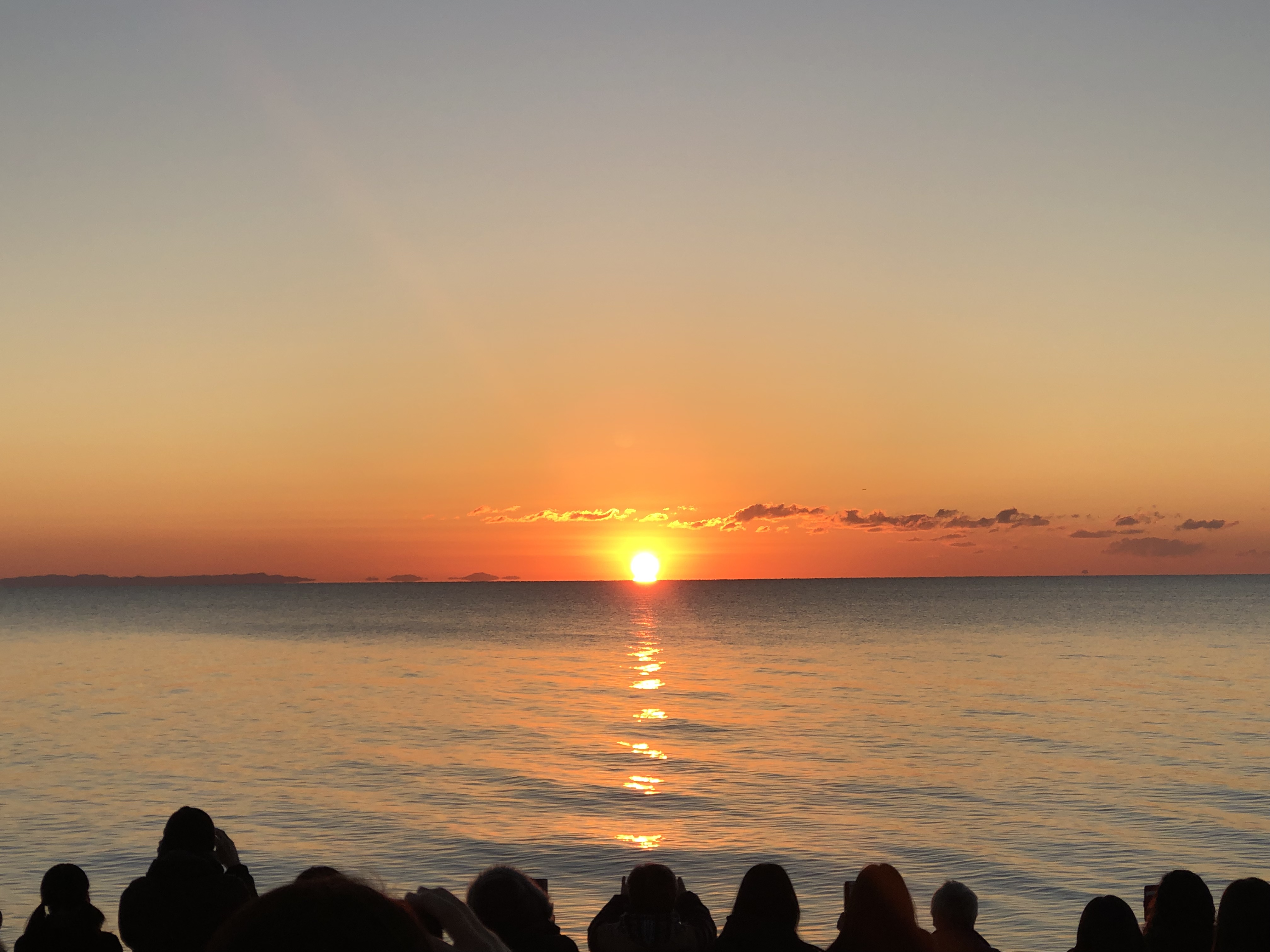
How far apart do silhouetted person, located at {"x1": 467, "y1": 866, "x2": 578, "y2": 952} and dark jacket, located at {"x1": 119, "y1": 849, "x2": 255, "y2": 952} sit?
1.21 meters

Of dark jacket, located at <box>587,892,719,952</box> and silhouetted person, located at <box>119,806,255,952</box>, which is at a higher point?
silhouetted person, located at <box>119,806,255,952</box>

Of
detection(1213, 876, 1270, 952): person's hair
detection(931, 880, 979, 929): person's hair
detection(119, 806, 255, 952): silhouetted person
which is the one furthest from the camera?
detection(931, 880, 979, 929): person's hair

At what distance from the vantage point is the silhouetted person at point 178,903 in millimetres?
5594

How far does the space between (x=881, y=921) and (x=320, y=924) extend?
577 cm

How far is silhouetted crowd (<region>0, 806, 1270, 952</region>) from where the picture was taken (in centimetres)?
569

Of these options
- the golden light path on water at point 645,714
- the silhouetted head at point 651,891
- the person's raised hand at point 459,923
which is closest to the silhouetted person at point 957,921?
the silhouetted head at point 651,891

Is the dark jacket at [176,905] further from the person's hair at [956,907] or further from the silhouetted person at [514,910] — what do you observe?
the person's hair at [956,907]

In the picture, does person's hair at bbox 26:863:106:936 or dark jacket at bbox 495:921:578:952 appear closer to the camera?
dark jacket at bbox 495:921:578:952

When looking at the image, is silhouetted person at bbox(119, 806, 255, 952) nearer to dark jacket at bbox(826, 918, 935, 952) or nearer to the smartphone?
the smartphone

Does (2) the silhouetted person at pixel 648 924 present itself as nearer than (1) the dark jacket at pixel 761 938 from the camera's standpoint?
No

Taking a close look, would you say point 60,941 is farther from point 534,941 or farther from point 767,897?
point 767,897

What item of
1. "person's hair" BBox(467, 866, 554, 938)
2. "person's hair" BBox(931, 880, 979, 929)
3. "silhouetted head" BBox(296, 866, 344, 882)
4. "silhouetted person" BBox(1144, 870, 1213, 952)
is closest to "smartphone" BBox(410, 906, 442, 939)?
"silhouetted head" BBox(296, 866, 344, 882)

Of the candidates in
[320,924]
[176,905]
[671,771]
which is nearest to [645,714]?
[671,771]

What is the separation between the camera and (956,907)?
25.4 feet
